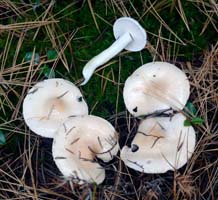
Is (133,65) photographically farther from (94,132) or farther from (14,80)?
(14,80)

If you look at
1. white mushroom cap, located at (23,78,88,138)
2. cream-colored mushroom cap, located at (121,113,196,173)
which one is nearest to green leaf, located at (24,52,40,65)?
white mushroom cap, located at (23,78,88,138)

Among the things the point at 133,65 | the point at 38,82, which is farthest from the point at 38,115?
the point at 133,65

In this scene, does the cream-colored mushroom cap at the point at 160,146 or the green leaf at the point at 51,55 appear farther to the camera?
the green leaf at the point at 51,55

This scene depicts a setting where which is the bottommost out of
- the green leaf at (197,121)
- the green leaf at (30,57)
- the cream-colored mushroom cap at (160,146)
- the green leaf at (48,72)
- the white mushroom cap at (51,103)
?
the cream-colored mushroom cap at (160,146)

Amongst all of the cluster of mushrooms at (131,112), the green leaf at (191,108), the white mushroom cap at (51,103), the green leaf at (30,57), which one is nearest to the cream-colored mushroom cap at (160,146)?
the cluster of mushrooms at (131,112)

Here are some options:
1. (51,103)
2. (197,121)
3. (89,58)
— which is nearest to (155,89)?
(197,121)

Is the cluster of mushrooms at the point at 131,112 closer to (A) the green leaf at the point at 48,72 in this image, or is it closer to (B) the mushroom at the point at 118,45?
(B) the mushroom at the point at 118,45

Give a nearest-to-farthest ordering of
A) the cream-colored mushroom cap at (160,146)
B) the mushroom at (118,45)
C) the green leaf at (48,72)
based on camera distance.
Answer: the cream-colored mushroom cap at (160,146) → the mushroom at (118,45) → the green leaf at (48,72)
